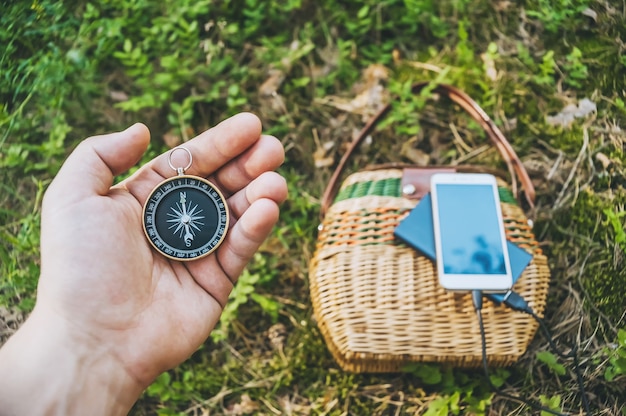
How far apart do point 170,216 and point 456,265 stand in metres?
1.27

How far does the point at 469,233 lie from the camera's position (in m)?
2.75

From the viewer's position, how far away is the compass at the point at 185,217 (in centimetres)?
245

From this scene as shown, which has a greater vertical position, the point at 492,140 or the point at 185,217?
the point at 185,217

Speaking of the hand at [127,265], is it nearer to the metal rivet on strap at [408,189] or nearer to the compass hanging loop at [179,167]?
the compass hanging loop at [179,167]

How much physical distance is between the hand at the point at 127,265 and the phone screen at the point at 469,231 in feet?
2.67

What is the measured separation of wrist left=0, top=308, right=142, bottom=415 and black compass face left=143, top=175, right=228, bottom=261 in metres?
0.47

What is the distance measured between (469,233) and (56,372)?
1818mm

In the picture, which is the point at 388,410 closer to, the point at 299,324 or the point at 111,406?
the point at 299,324

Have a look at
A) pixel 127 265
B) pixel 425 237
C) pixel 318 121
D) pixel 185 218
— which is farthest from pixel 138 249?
pixel 318 121

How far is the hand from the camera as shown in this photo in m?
2.18

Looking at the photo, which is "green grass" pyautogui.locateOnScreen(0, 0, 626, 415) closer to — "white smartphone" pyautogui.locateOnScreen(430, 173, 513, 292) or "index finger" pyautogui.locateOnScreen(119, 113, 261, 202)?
"white smartphone" pyautogui.locateOnScreen(430, 173, 513, 292)

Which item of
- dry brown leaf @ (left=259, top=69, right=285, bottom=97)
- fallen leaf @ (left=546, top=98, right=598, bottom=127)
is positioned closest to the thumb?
dry brown leaf @ (left=259, top=69, right=285, bottom=97)

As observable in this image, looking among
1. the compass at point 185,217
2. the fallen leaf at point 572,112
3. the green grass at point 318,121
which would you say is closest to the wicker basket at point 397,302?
the green grass at point 318,121

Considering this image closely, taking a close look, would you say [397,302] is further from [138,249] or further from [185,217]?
[138,249]
